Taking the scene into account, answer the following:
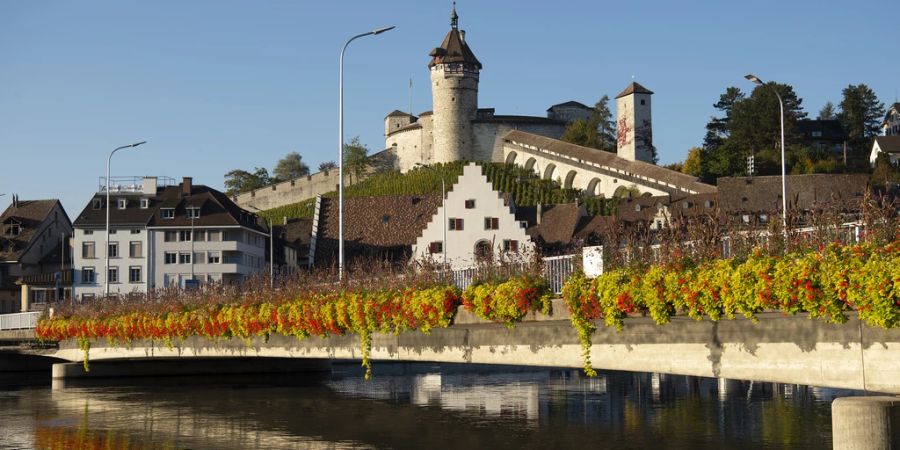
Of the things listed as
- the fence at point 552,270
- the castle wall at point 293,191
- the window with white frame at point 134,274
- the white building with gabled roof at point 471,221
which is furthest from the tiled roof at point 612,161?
the fence at point 552,270

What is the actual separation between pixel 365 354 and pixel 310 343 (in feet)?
12.9

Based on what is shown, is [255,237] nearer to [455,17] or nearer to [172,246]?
[172,246]

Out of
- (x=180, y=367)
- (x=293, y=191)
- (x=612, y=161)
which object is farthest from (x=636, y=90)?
(x=180, y=367)

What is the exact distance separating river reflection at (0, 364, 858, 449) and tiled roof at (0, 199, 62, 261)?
54306 mm

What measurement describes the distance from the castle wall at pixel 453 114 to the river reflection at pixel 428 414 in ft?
376

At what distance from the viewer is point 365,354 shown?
99.2ft

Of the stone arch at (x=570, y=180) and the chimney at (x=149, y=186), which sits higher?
the stone arch at (x=570, y=180)

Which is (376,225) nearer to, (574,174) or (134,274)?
(134,274)

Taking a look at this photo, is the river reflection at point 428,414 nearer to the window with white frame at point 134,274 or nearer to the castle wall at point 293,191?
the window with white frame at point 134,274

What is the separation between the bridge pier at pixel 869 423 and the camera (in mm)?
15844

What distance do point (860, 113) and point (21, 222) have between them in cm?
11941

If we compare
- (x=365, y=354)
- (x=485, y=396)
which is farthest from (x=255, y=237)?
(x=365, y=354)

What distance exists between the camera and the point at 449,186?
15062 cm

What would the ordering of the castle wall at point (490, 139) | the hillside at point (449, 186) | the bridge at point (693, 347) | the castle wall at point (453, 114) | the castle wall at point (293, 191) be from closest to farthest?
the bridge at point (693, 347) < the hillside at point (449, 186) < the castle wall at point (293, 191) < the castle wall at point (453, 114) < the castle wall at point (490, 139)
